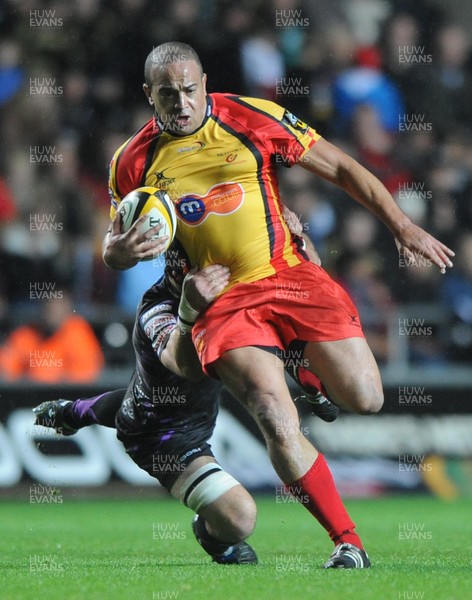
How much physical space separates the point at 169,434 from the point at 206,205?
1301mm

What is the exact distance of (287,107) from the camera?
39.2ft

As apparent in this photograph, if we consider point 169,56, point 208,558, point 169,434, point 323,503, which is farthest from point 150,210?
point 208,558

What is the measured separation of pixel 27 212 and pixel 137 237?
6088 millimetres

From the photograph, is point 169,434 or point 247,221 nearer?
point 247,221

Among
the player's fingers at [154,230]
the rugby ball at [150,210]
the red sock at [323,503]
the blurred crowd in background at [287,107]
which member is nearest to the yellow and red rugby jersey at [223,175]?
the rugby ball at [150,210]

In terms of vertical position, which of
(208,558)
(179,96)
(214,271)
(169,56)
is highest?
(169,56)

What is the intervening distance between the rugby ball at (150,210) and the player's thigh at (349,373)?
928 mm

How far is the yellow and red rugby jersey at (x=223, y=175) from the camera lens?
6.04 metres

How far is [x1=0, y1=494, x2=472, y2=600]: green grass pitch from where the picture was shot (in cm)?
465

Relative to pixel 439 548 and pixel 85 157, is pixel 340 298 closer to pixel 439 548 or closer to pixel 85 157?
pixel 439 548

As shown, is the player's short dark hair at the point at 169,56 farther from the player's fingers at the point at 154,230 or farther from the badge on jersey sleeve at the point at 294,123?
the player's fingers at the point at 154,230

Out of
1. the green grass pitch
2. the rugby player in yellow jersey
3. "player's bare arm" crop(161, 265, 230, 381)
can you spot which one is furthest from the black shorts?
the rugby player in yellow jersey

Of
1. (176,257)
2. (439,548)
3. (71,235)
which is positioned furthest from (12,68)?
(439,548)

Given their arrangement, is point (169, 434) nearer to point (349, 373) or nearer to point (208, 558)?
point (208, 558)
